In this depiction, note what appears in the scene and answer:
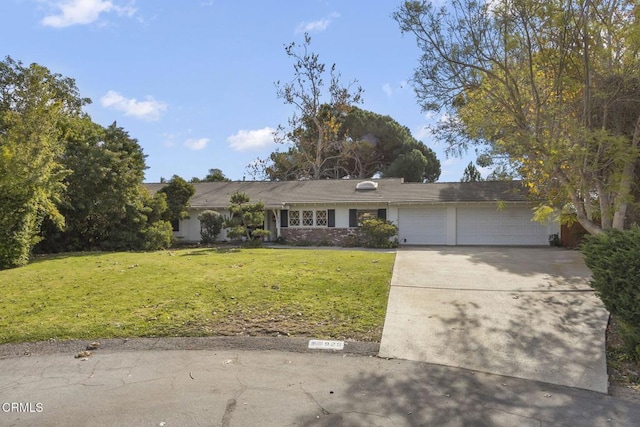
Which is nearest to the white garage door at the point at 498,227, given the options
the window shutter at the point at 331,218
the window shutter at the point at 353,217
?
the window shutter at the point at 353,217

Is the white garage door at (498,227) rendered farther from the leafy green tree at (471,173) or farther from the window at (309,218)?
the leafy green tree at (471,173)

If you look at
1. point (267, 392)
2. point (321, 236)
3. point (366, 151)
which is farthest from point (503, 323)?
point (366, 151)

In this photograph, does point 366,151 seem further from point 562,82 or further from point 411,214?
point 562,82

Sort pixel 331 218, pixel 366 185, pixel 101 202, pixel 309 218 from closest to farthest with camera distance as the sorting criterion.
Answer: pixel 101 202 < pixel 331 218 < pixel 309 218 < pixel 366 185

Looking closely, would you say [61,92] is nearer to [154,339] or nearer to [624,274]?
[154,339]

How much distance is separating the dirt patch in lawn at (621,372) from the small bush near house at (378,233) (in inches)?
497

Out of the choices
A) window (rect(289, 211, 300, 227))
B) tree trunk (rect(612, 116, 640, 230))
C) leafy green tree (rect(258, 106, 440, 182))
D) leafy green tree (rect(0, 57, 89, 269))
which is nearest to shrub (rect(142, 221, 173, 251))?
leafy green tree (rect(0, 57, 89, 269))

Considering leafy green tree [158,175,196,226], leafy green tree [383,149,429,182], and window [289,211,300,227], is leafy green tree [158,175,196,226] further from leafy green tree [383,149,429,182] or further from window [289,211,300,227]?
leafy green tree [383,149,429,182]

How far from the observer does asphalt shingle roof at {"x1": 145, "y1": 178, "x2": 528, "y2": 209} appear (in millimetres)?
20562

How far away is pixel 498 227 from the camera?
66.9ft

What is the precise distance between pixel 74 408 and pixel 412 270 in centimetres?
873

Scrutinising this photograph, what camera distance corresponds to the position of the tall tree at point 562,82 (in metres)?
6.88

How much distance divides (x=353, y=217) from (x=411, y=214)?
9.46 feet

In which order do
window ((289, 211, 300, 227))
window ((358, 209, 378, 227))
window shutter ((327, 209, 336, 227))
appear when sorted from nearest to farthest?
window ((358, 209, 378, 227)) → window shutter ((327, 209, 336, 227)) → window ((289, 211, 300, 227))
